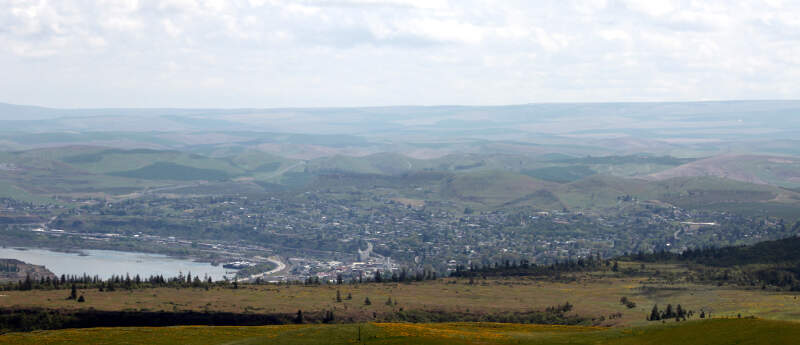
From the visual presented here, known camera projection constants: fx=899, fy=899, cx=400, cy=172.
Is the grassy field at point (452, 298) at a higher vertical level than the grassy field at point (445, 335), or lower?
lower

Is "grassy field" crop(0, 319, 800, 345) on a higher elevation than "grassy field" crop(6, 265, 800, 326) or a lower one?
higher

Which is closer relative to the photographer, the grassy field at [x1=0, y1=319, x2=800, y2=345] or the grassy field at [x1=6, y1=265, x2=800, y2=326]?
the grassy field at [x1=0, y1=319, x2=800, y2=345]

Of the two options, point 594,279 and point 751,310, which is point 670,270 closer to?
point 594,279

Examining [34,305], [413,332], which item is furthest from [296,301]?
[413,332]

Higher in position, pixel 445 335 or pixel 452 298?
pixel 445 335

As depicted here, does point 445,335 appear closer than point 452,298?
Yes
